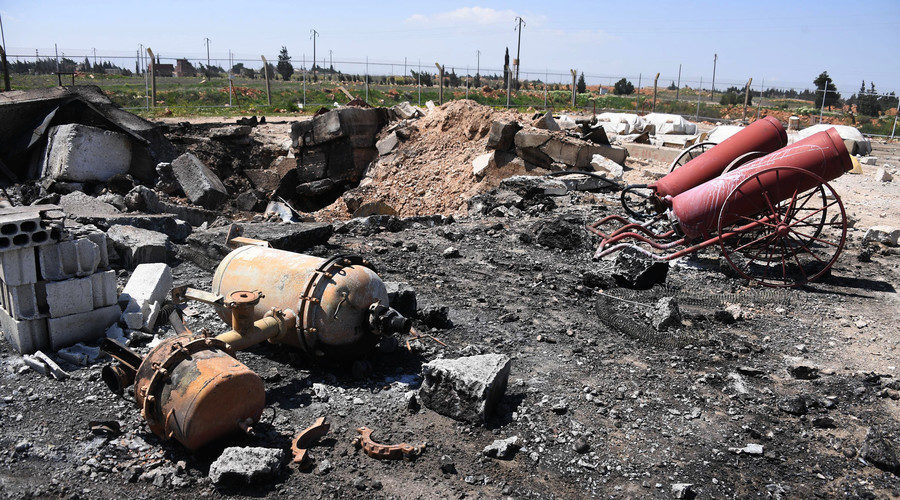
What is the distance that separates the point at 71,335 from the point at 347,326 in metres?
2.54

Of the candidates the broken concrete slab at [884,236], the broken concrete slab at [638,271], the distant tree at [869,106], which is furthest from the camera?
the distant tree at [869,106]

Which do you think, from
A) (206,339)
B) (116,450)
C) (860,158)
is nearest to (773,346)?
(206,339)

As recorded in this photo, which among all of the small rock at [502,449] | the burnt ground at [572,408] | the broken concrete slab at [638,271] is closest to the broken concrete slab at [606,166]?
the broken concrete slab at [638,271]

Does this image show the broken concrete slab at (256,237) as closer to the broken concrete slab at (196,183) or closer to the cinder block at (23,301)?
the cinder block at (23,301)

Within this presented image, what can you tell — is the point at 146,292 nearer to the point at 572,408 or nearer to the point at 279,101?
the point at 572,408

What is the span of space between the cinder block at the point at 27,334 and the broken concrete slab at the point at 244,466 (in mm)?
2617

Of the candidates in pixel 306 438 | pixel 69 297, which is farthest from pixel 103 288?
pixel 306 438

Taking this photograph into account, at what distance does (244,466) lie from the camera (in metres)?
3.61

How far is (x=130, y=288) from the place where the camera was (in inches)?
238

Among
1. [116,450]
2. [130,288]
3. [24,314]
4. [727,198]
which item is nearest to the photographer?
[116,450]

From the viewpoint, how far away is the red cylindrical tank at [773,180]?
698 centimetres

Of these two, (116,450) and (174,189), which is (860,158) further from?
(116,450)

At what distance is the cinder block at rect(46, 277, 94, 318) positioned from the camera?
5.24 m

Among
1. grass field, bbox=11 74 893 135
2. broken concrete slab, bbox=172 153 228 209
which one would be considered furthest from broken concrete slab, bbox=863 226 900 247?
grass field, bbox=11 74 893 135
